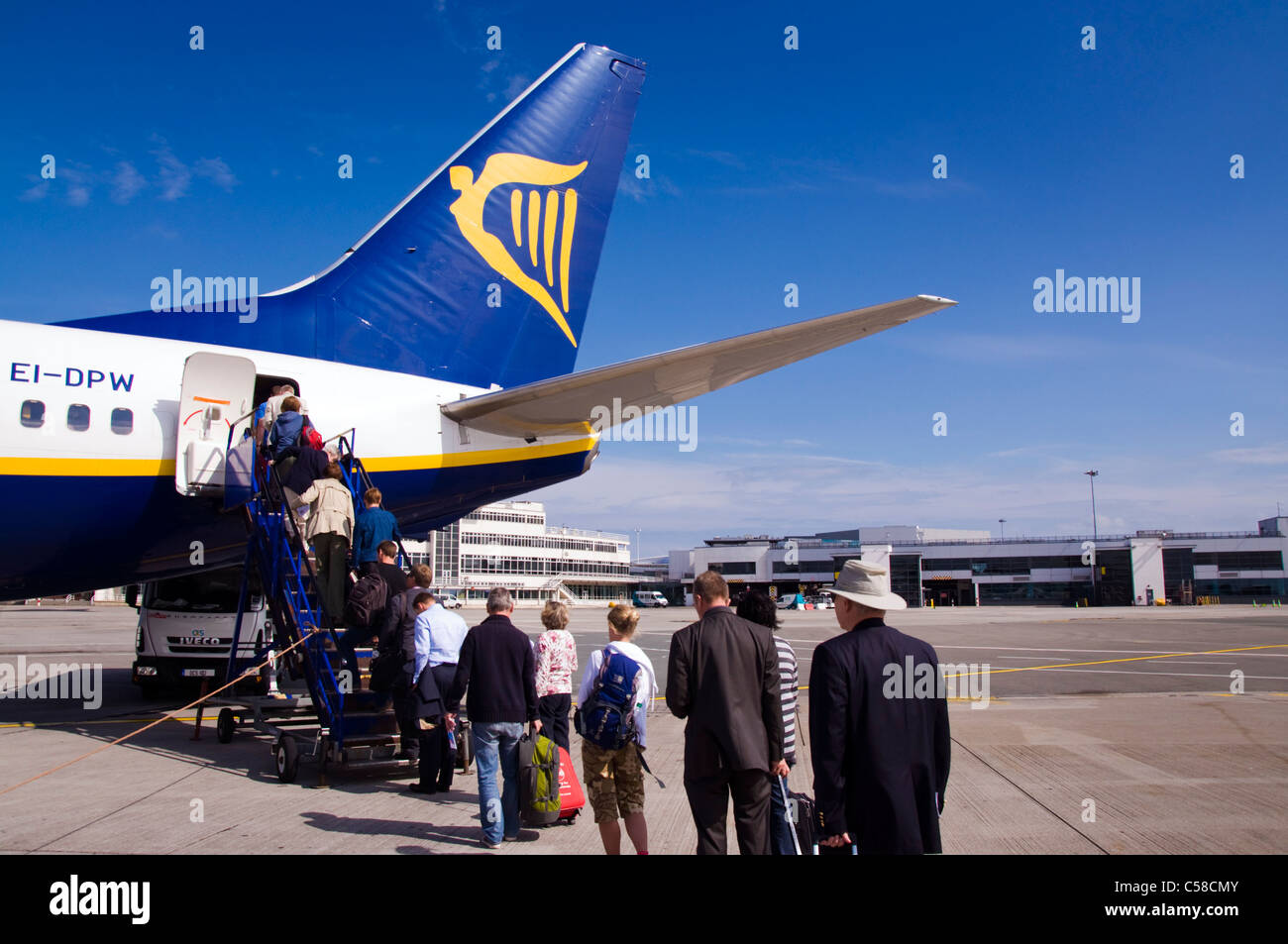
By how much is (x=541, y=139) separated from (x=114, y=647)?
23.3 meters

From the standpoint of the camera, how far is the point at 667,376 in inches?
413

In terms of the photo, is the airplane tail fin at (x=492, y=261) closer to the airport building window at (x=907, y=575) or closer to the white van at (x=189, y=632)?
the white van at (x=189, y=632)

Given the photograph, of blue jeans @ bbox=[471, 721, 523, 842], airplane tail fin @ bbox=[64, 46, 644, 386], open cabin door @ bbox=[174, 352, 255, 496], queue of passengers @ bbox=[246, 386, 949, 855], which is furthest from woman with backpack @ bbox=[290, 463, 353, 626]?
blue jeans @ bbox=[471, 721, 523, 842]

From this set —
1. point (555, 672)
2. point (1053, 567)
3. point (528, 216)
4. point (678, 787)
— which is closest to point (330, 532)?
point (555, 672)

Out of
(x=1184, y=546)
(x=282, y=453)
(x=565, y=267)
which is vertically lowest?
(x=1184, y=546)

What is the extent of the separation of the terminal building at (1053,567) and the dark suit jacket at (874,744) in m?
85.9

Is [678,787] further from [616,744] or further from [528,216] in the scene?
[528,216]

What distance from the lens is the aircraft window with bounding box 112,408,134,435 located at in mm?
10414

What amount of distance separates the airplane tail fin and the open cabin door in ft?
3.10

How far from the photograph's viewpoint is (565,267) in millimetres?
15500

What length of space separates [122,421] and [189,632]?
587cm

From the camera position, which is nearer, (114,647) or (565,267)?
(565,267)
